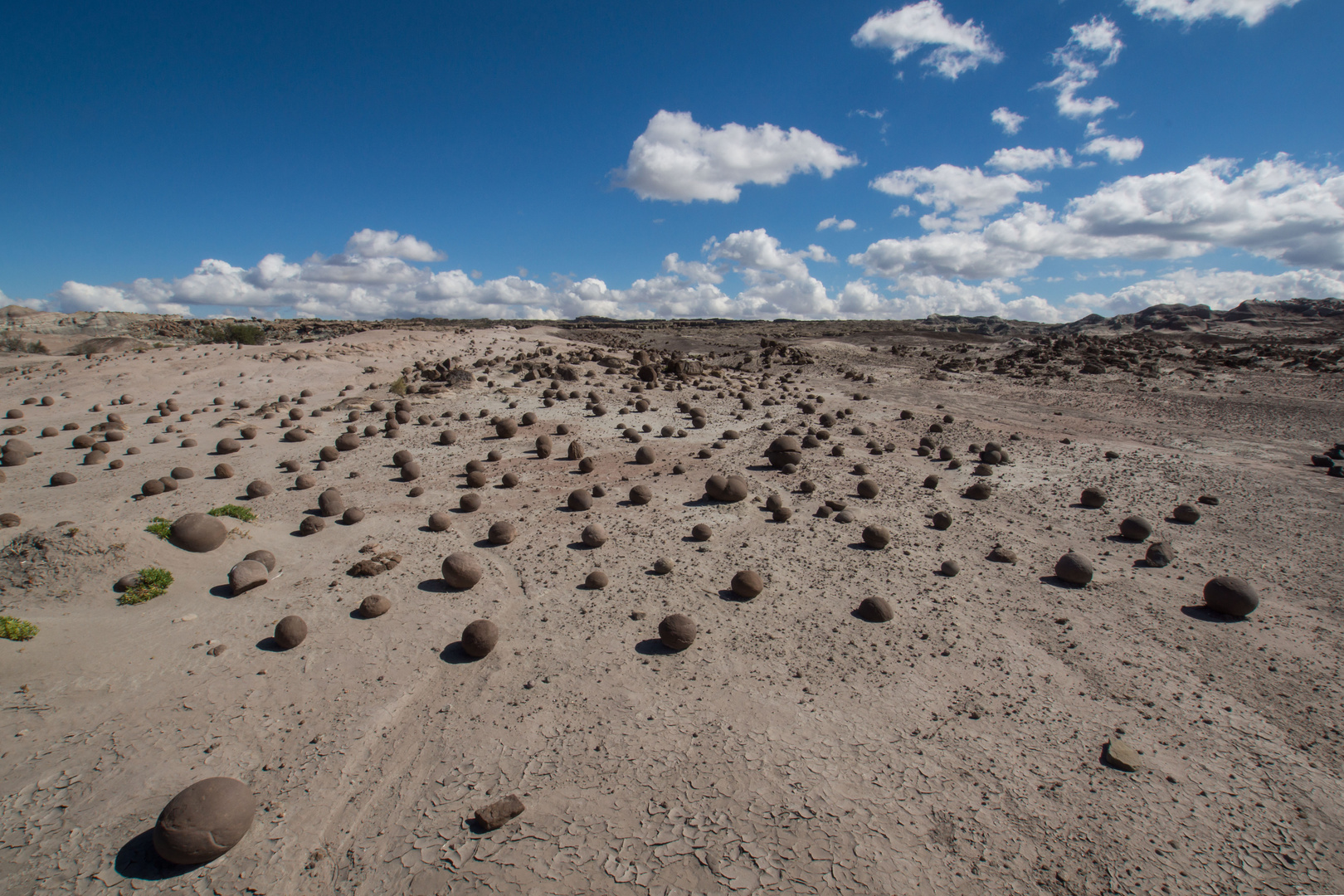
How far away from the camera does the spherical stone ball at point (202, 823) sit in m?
3.49

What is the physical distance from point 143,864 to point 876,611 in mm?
5931

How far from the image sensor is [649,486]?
32.6 ft

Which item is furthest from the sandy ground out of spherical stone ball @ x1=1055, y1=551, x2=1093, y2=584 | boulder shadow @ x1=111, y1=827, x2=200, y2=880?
spherical stone ball @ x1=1055, y1=551, x2=1093, y2=584

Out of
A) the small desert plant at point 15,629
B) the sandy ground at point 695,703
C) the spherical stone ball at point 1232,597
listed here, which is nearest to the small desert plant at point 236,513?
the sandy ground at point 695,703

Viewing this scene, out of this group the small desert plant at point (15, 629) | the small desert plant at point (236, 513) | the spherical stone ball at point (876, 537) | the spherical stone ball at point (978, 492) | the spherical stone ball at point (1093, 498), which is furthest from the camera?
the spherical stone ball at point (978, 492)

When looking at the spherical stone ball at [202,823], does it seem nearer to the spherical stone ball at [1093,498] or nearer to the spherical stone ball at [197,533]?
the spherical stone ball at [197,533]

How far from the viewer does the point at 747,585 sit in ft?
21.0

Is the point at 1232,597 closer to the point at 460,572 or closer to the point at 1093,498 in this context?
the point at 1093,498

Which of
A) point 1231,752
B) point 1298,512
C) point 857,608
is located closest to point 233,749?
point 857,608

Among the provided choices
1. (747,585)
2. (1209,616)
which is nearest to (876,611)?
(747,585)

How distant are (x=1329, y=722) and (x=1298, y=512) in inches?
247

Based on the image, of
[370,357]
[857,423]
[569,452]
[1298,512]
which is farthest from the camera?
[370,357]

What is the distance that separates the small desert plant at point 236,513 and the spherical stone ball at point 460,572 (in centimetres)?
361

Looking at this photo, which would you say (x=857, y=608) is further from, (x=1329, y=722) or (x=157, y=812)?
(x=157, y=812)
